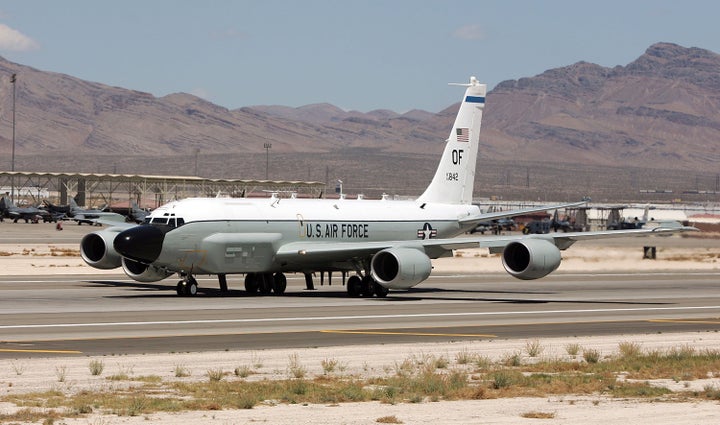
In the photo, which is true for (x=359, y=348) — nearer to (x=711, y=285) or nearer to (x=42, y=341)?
(x=42, y=341)

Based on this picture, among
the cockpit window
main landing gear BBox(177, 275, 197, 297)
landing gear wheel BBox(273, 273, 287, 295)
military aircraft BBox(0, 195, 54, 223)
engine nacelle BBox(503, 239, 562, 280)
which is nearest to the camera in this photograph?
the cockpit window

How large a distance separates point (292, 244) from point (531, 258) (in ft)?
29.8

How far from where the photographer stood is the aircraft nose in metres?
43.0

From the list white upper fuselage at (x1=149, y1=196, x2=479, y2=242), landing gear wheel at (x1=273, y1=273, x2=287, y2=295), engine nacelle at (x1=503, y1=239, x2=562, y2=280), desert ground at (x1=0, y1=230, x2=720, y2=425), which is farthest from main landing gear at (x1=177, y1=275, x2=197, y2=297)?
desert ground at (x1=0, y1=230, x2=720, y2=425)

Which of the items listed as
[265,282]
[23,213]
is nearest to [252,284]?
[265,282]

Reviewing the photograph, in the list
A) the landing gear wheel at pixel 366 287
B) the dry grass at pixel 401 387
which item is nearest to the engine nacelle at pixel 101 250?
the landing gear wheel at pixel 366 287

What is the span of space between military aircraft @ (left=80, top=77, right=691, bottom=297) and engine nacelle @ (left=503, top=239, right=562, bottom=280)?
36 mm

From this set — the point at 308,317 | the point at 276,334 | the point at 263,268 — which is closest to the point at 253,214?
the point at 263,268

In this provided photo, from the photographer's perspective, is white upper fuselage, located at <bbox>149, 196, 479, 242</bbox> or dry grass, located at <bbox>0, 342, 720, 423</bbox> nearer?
dry grass, located at <bbox>0, 342, 720, 423</bbox>

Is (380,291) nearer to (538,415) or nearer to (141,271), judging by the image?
(141,271)

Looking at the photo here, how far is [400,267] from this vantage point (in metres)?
44.6

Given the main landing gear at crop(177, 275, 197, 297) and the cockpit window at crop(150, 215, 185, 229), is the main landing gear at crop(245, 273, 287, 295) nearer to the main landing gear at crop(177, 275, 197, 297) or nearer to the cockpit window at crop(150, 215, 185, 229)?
the main landing gear at crop(177, 275, 197, 297)

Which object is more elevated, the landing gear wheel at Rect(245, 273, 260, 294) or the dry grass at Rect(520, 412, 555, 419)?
the landing gear wheel at Rect(245, 273, 260, 294)

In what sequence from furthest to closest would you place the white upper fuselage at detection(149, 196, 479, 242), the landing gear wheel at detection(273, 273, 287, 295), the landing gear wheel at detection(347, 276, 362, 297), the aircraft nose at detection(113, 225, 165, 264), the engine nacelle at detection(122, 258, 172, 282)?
the landing gear wheel at detection(273, 273, 287, 295), the landing gear wheel at detection(347, 276, 362, 297), the engine nacelle at detection(122, 258, 172, 282), the white upper fuselage at detection(149, 196, 479, 242), the aircraft nose at detection(113, 225, 165, 264)
